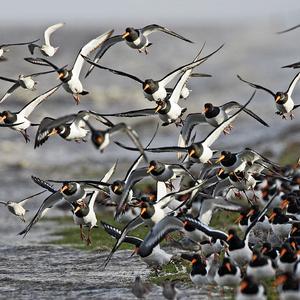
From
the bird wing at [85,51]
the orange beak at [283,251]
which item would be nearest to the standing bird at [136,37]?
the bird wing at [85,51]

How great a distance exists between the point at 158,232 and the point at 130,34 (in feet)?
14.5

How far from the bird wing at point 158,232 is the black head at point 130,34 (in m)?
4.12

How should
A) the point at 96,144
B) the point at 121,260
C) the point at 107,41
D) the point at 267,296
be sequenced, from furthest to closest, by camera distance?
the point at 107,41 → the point at 121,260 → the point at 96,144 → the point at 267,296

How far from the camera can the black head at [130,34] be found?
15.1 metres

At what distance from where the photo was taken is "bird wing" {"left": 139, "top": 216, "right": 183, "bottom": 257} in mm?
11797

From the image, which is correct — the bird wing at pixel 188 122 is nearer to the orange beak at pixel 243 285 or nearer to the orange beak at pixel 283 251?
the orange beak at pixel 283 251

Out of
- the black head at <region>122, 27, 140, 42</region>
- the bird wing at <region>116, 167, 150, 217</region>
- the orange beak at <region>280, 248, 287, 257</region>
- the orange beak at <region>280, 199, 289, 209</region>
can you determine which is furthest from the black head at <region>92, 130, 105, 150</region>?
the black head at <region>122, 27, 140, 42</region>

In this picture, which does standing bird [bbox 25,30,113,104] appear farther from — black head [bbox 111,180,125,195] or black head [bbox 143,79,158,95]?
black head [bbox 111,180,125,195]

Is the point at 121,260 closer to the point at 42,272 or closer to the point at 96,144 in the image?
the point at 42,272

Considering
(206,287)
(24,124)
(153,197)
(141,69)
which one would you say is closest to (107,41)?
(24,124)

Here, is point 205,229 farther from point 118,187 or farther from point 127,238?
point 118,187

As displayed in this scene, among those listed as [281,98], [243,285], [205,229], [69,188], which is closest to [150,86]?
[281,98]

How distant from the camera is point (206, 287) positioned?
11.5 m

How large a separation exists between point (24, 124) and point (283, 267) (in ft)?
19.6
